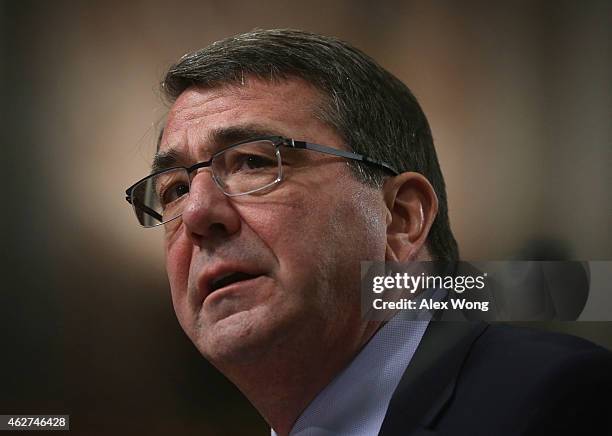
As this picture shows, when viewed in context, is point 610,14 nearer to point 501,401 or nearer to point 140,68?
point 501,401

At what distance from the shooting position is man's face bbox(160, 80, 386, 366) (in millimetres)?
1071

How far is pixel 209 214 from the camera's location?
1.09 meters

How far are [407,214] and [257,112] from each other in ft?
0.93

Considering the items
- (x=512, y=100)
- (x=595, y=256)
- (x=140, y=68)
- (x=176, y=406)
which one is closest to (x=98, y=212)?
(x=140, y=68)

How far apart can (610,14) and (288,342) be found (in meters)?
0.80

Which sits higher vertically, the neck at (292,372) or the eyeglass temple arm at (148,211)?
the eyeglass temple arm at (148,211)

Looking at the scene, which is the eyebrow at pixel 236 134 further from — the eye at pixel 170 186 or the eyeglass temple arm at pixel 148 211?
the eyeglass temple arm at pixel 148 211

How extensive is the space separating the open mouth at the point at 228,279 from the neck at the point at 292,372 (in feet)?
0.35

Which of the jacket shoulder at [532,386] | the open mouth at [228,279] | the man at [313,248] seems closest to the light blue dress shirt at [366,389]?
the man at [313,248]

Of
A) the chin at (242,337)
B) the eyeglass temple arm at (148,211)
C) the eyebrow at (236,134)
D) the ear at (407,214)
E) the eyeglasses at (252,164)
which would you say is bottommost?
the chin at (242,337)

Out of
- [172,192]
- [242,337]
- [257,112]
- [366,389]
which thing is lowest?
[366,389]

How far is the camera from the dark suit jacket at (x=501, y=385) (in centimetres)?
94

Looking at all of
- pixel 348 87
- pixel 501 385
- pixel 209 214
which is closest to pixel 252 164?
pixel 209 214

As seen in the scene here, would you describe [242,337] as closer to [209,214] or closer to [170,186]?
[209,214]
